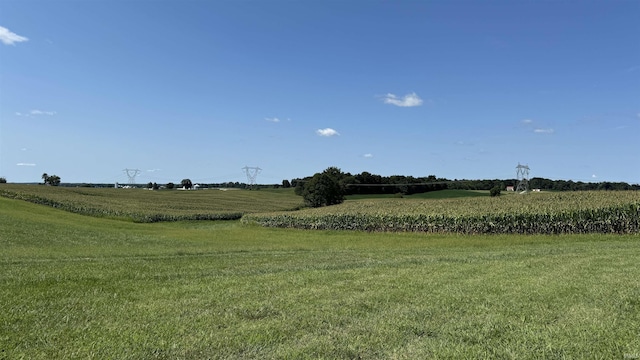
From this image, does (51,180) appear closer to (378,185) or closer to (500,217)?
(378,185)

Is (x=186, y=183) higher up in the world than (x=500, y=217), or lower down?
higher up

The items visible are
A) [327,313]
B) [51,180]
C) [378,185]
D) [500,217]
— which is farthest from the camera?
[51,180]

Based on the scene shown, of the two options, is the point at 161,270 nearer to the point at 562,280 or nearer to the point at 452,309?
the point at 452,309

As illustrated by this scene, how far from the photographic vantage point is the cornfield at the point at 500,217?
2950 cm

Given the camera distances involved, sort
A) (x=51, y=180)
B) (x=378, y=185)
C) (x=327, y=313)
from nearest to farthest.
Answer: (x=327, y=313)
(x=378, y=185)
(x=51, y=180)

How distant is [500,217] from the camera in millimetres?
33719

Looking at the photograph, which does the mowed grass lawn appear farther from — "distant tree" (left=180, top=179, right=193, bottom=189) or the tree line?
"distant tree" (left=180, top=179, right=193, bottom=189)

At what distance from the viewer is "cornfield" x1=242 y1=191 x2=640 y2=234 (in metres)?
29.5

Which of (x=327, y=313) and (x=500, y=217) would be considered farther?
(x=500, y=217)

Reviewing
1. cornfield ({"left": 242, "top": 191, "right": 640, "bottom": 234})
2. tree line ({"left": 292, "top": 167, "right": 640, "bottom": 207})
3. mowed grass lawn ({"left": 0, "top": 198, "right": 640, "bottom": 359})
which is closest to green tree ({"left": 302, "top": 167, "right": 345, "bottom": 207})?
tree line ({"left": 292, "top": 167, "right": 640, "bottom": 207})

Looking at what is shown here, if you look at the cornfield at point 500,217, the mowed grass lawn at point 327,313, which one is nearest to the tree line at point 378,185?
the cornfield at point 500,217

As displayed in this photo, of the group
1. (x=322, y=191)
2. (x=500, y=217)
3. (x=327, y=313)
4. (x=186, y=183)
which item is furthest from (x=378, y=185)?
(x=327, y=313)

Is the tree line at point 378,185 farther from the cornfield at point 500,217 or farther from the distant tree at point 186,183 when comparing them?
the distant tree at point 186,183

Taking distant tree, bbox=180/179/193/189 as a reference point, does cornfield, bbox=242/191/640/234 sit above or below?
below
